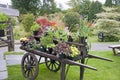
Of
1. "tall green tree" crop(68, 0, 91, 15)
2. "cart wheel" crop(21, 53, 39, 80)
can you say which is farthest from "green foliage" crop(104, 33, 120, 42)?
"cart wheel" crop(21, 53, 39, 80)

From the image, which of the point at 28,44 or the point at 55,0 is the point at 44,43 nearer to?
the point at 28,44

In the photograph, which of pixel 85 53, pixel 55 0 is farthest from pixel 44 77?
pixel 55 0

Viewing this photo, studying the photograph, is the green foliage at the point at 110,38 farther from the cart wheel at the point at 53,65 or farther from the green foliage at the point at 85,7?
the cart wheel at the point at 53,65

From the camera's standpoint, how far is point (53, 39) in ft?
14.5

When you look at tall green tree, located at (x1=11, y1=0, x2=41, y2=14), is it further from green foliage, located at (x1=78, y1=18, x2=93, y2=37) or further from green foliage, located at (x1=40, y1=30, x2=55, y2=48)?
green foliage, located at (x1=78, y1=18, x2=93, y2=37)

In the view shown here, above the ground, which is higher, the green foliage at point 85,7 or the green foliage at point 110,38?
the green foliage at point 85,7

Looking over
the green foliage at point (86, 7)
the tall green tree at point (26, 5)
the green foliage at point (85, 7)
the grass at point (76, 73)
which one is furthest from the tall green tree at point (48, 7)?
the grass at point (76, 73)

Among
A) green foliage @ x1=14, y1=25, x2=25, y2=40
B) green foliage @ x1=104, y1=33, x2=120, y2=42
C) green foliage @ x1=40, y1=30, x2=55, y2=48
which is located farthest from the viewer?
green foliage @ x1=104, y1=33, x2=120, y2=42

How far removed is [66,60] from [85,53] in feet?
2.01

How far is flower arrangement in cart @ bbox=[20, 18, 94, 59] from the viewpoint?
3946mm

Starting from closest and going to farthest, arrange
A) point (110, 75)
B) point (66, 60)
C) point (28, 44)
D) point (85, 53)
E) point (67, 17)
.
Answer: point (66, 60) < point (85, 53) < point (28, 44) < point (110, 75) < point (67, 17)

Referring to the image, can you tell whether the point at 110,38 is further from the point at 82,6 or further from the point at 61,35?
the point at 61,35

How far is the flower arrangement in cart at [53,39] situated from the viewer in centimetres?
395

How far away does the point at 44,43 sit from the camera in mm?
4422
